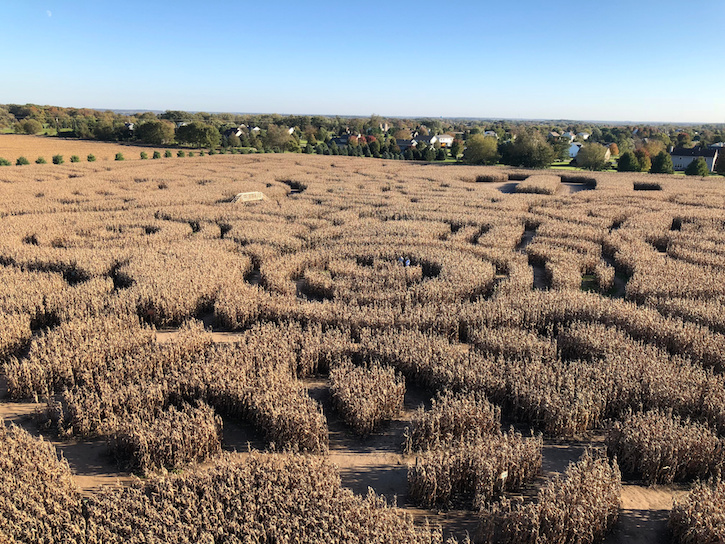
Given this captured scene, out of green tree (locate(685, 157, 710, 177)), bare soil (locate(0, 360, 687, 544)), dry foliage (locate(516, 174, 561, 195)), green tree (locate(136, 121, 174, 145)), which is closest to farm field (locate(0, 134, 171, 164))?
green tree (locate(136, 121, 174, 145))

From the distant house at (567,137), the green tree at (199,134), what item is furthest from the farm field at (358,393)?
the distant house at (567,137)

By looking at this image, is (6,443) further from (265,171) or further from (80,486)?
(265,171)

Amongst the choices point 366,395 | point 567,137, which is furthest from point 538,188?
point 567,137

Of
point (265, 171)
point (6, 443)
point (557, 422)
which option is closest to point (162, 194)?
point (265, 171)

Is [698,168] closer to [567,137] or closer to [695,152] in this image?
[695,152]

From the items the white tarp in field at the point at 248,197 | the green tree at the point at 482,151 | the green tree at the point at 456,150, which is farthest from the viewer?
the green tree at the point at 456,150

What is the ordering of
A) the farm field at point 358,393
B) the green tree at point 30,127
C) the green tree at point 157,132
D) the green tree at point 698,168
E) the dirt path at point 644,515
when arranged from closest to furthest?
the farm field at point 358,393 → the dirt path at point 644,515 → the green tree at point 698,168 → the green tree at point 157,132 → the green tree at point 30,127

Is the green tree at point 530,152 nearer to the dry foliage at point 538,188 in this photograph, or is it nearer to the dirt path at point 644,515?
the dry foliage at point 538,188

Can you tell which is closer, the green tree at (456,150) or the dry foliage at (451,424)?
the dry foliage at (451,424)
